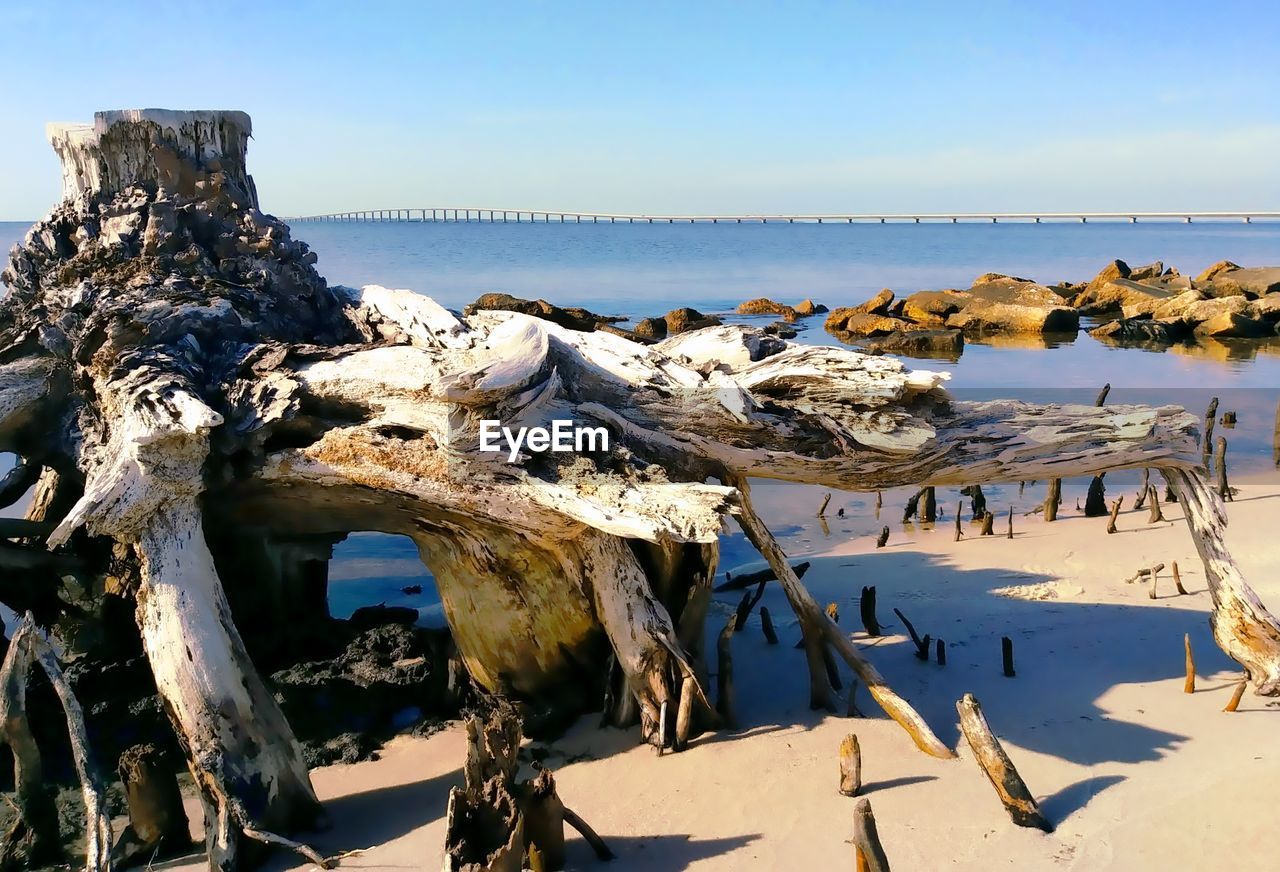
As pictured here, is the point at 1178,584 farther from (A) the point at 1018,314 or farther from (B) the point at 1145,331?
(A) the point at 1018,314

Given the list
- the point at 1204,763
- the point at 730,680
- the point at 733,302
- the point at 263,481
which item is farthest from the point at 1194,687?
the point at 733,302

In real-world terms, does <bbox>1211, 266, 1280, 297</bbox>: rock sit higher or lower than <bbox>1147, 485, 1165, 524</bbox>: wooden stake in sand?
higher

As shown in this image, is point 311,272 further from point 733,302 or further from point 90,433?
point 733,302

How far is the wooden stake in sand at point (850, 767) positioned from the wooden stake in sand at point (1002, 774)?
49 cm

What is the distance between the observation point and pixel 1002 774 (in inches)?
177

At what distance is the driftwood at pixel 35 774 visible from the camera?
4.30 metres

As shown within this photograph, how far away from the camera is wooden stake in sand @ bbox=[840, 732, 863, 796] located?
4.73m

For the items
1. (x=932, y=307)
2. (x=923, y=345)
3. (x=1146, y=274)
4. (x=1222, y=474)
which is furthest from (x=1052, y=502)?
(x=1146, y=274)

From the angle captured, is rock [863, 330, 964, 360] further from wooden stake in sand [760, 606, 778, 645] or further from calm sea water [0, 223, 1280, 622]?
wooden stake in sand [760, 606, 778, 645]

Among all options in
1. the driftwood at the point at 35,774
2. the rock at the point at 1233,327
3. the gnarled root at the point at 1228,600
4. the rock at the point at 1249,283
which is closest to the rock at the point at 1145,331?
the rock at the point at 1233,327

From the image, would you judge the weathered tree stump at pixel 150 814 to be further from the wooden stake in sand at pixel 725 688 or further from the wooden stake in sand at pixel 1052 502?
the wooden stake in sand at pixel 1052 502

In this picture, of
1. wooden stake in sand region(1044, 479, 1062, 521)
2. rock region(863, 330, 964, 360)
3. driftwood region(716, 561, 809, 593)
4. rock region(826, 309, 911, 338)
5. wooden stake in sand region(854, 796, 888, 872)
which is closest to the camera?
wooden stake in sand region(854, 796, 888, 872)

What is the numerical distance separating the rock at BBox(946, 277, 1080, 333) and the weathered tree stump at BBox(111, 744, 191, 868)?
29.7 metres

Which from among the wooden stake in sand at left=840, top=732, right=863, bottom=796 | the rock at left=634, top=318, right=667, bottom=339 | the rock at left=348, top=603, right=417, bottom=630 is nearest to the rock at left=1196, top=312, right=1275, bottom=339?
the rock at left=634, top=318, right=667, bottom=339
